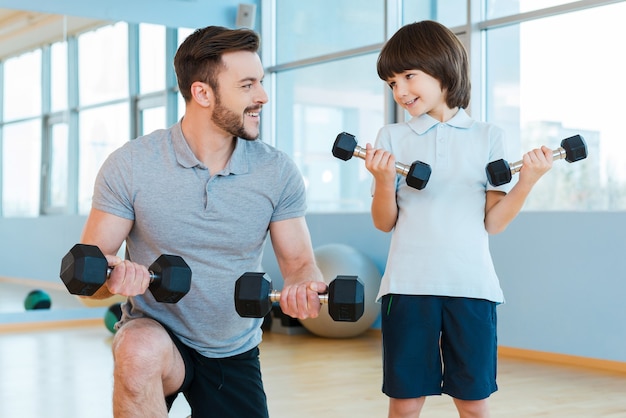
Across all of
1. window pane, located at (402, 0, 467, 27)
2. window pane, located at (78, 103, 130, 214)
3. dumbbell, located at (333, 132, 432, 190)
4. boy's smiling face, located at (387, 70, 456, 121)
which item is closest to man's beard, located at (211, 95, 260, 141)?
dumbbell, located at (333, 132, 432, 190)

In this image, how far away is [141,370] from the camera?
141cm

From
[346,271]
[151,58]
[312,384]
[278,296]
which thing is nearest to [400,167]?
[278,296]

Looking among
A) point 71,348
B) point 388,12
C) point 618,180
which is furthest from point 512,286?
point 71,348

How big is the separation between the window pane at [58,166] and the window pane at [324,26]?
1370 millimetres

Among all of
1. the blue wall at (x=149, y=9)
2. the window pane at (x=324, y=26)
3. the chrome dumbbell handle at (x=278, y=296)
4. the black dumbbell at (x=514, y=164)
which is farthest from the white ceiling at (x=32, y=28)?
the chrome dumbbell handle at (x=278, y=296)

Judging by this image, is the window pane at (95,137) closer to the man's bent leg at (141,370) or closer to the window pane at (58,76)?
the window pane at (58,76)

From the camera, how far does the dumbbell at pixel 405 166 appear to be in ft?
5.13

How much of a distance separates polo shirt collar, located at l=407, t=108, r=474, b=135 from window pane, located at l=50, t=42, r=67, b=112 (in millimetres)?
3542

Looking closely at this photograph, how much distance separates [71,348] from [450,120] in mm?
2647

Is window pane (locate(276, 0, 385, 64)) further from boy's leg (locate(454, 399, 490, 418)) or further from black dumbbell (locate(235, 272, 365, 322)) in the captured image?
black dumbbell (locate(235, 272, 365, 322))

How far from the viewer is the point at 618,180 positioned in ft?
11.5

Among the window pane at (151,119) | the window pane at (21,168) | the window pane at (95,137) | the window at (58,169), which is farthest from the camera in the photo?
the window pane at (151,119)

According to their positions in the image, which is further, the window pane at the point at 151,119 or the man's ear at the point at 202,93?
the window pane at the point at 151,119

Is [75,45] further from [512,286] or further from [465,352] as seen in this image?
[465,352]
